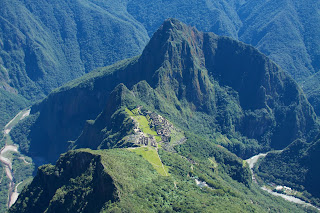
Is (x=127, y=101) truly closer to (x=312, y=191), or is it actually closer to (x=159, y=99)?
(x=159, y=99)

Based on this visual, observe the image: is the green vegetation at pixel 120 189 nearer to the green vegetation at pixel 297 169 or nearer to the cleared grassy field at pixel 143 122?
the cleared grassy field at pixel 143 122

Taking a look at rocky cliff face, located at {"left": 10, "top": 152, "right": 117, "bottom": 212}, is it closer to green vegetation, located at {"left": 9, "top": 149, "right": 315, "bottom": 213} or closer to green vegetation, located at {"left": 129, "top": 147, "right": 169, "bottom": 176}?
green vegetation, located at {"left": 9, "top": 149, "right": 315, "bottom": 213}

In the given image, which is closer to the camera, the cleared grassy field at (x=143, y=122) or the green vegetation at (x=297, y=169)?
the cleared grassy field at (x=143, y=122)

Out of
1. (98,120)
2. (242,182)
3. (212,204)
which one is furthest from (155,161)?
(98,120)

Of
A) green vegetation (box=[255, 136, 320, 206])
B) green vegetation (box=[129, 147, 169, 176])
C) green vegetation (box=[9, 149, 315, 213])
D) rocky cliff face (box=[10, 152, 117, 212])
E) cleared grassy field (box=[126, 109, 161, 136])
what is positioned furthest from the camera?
green vegetation (box=[255, 136, 320, 206])

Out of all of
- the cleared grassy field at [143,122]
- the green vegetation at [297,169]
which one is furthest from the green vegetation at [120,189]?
the green vegetation at [297,169]

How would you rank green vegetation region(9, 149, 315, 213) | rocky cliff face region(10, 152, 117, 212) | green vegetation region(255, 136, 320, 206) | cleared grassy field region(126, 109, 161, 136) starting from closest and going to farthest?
green vegetation region(9, 149, 315, 213) < rocky cliff face region(10, 152, 117, 212) < cleared grassy field region(126, 109, 161, 136) < green vegetation region(255, 136, 320, 206)

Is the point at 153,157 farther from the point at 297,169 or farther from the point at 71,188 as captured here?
the point at 297,169

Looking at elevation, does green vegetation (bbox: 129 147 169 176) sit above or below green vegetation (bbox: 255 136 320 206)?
above

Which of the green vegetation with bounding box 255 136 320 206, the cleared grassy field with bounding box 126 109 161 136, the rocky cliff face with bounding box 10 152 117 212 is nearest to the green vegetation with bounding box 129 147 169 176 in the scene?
the cleared grassy field with bounding box 126 109 161 136
